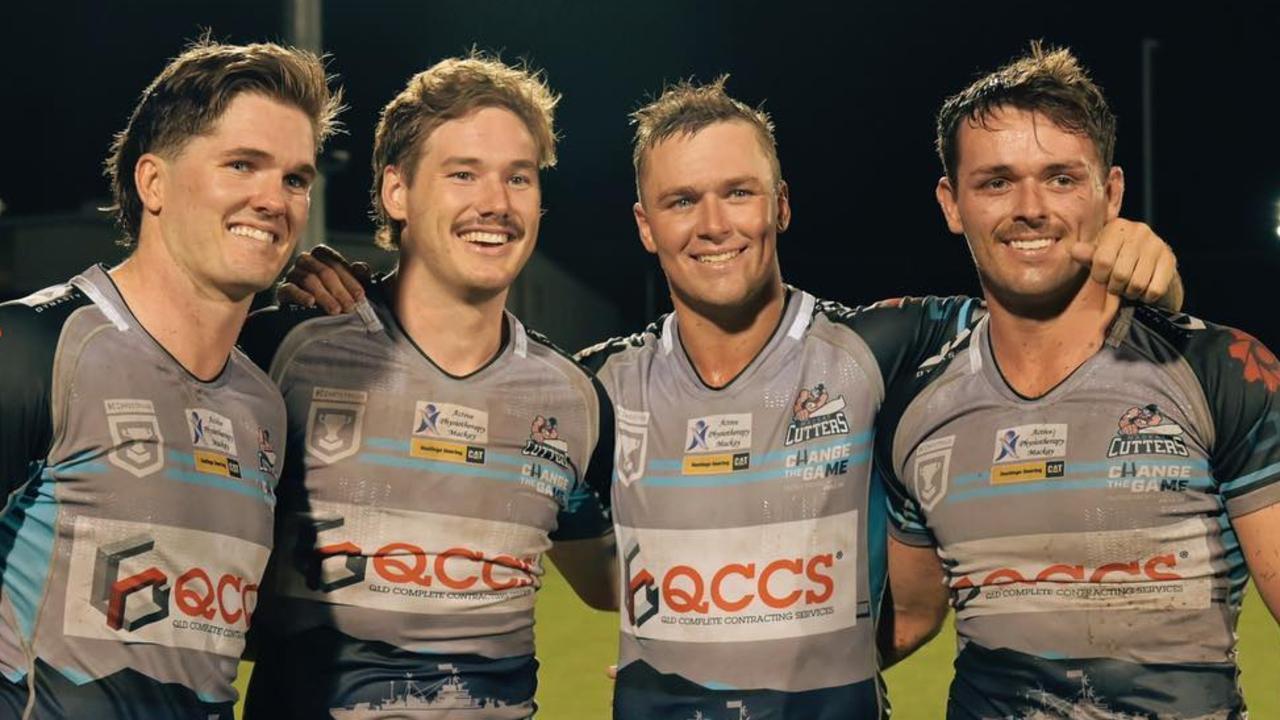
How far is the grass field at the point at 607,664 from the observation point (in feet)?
25.1

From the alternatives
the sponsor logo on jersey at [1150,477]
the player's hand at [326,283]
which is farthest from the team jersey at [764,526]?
the player's hand at [326,283]

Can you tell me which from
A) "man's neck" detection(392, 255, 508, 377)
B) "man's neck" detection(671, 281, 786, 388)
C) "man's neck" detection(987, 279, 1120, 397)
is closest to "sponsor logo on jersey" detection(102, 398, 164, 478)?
"man's neck" detection(392, 255, 508, 377)

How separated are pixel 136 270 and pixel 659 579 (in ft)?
5.38

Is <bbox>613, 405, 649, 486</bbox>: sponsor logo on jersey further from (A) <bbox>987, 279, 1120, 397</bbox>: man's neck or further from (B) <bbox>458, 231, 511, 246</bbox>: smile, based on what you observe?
(A) <bbox>987, 279, 1120, 397</bbox>: man's neck

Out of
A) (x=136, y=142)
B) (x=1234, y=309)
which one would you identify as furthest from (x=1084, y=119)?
(x=1234, y=309)

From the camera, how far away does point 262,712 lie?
3.86 metres

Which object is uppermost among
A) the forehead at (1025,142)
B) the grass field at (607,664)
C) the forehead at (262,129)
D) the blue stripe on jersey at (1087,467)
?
the forehead at (1025,142)

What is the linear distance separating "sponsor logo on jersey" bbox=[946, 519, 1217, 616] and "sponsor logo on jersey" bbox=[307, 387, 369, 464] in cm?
173

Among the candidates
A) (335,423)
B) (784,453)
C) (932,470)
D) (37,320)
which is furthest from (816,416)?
(37,320)

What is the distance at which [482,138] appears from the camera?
164 inches

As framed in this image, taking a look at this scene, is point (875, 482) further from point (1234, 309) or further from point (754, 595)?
point (1234, 309)

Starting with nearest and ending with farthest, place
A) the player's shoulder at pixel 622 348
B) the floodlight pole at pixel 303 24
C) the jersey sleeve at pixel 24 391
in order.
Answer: the jersey sleeve at pixel 24 391 → the player's shoulder at pixel 622 348 → the floodlight pole at pixel 303 24

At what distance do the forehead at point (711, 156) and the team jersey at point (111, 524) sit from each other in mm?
1519

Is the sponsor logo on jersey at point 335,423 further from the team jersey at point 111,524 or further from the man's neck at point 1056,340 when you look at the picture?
the man's neck at point 1056,340
